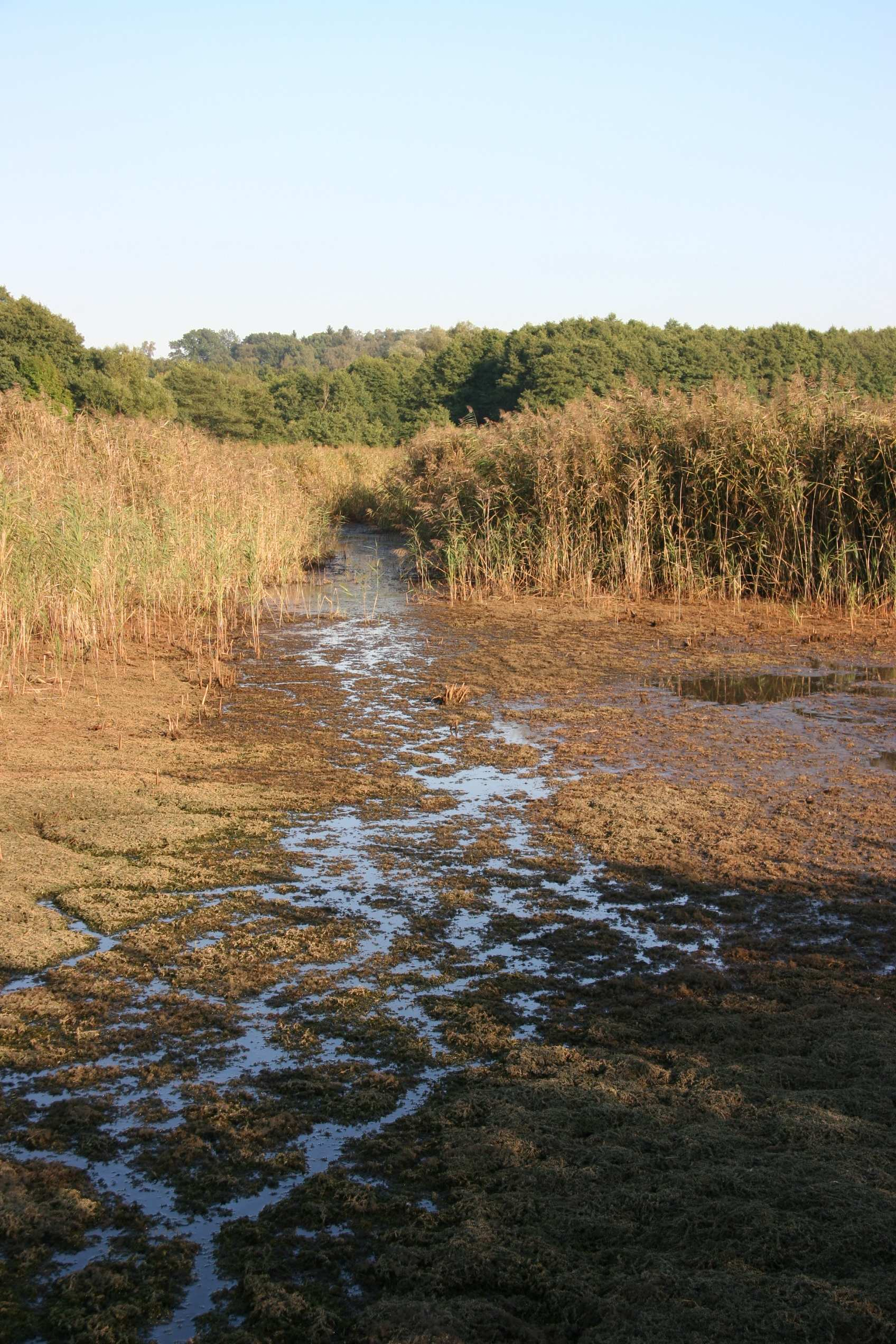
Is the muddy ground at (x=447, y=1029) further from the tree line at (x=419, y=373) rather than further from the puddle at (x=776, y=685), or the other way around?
the tree line at (x=419, y=373)

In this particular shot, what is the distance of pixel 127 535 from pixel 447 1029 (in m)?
8.96

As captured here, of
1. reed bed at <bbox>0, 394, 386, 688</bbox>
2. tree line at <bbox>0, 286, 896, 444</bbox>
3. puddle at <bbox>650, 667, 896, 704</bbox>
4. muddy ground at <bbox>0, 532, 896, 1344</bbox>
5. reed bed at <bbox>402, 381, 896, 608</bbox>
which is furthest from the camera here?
tree line at <bbox>0, 286, 896, 444</bbox>

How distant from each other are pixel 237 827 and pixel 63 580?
5220mm

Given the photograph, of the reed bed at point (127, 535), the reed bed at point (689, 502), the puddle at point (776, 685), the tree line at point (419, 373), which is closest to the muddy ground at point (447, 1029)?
the puddle at point (776, 685)

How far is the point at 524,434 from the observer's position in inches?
670

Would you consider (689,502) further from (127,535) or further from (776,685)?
(127,535)

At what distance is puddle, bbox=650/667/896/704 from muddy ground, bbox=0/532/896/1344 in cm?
93

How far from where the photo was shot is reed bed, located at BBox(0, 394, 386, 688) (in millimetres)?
10094

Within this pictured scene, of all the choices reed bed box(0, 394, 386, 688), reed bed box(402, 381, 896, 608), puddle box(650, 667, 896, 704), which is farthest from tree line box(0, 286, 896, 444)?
puddle box(650, 667, 896, 704)

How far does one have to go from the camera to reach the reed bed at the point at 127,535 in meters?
10.1

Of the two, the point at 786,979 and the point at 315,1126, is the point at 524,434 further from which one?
the point at 315,1126

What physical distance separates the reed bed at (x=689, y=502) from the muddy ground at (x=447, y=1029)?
5363 millimetres

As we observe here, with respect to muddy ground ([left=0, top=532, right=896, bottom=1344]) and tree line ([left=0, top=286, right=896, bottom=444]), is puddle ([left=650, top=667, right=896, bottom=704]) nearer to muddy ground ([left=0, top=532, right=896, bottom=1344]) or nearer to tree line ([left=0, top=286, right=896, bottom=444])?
muddy ground ([left=0, top=532, right=896, bottom=1344])

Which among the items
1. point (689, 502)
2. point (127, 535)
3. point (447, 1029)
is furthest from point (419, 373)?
point (447, 1029)
